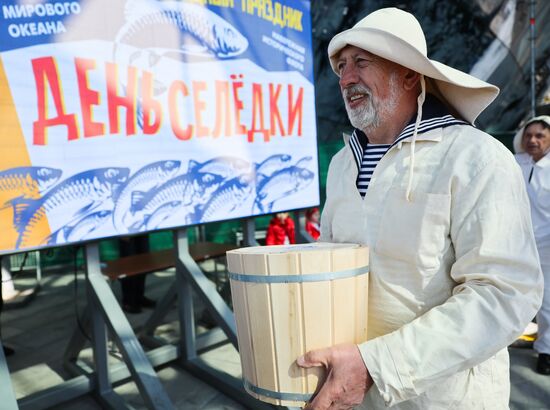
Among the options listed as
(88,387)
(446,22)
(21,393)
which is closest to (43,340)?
(21,393)

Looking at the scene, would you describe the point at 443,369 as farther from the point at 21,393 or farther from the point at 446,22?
the point at 446,22

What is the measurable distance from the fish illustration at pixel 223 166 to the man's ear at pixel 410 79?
207 centimetres

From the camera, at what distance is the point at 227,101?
350 cm

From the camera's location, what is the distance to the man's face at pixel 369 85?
4.75 feet

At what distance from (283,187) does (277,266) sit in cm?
283

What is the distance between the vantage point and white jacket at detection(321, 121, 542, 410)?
1139 millimetres

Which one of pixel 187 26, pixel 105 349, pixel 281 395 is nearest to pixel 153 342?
pixel 105 349

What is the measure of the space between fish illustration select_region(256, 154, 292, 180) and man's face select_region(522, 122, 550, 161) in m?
2.21

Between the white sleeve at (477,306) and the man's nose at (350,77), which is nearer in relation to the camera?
the white sleeve at (477,306)

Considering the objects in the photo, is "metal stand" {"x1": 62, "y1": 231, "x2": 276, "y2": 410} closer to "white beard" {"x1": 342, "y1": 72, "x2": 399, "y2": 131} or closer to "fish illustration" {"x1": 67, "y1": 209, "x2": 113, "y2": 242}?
"fish illustration" {"x1": 67, "y1": 209, "x2": 113, "y2": 242}

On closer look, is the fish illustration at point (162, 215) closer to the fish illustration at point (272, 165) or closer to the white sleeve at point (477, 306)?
the fish illustration at point (272, 165)

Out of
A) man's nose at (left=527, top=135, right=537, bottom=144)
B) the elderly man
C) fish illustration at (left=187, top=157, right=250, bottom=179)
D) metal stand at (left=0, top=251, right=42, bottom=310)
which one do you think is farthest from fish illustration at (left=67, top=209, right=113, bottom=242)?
metal stand at (left=0, top=251, right=42, bottom=310)

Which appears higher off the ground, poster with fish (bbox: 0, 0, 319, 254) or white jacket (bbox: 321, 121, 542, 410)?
poster with fish (bbox: 0, 0, 319, 254)

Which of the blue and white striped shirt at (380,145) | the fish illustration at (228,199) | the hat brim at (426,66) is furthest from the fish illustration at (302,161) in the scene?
the hat brim at (426,66)
